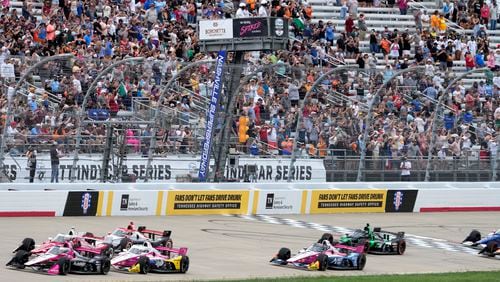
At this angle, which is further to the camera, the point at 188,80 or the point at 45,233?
the point at 188,80

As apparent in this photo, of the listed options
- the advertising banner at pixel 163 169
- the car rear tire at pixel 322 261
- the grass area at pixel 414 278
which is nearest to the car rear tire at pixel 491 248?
the grass area at pixel 414 278

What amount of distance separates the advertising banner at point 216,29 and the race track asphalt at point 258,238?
4.48 m

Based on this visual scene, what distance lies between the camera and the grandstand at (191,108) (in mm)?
28234

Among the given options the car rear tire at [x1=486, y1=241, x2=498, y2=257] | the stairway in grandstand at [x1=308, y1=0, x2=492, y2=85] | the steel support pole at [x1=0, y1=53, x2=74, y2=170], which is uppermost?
the stairway in grandstand at [x1=308, y1=0, x2=492, y2=85]

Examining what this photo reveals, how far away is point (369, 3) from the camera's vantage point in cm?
5000

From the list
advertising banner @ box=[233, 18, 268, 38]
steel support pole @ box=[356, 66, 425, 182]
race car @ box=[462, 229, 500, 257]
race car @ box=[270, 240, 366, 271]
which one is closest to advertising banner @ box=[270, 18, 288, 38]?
advertising banner @ box=[233, 18, 268, 38]

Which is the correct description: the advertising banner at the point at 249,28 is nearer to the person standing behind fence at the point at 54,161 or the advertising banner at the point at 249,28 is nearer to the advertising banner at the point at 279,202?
the advertising banner at the point at 279,202

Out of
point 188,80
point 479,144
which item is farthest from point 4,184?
point 479,144

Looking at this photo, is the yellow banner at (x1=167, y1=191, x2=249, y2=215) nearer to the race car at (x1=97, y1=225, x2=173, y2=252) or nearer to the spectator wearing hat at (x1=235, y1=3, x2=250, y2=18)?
the race car at (x1=97, y1=225, x2=173, y2=252)

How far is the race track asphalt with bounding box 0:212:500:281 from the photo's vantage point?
2178 cm

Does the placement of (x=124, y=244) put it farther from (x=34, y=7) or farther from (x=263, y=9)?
(x=263, y=9)

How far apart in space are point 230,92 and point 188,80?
137cm

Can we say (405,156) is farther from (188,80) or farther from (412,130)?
(188,80)

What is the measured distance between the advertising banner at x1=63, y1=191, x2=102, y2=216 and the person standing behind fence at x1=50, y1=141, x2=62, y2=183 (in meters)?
0.52
